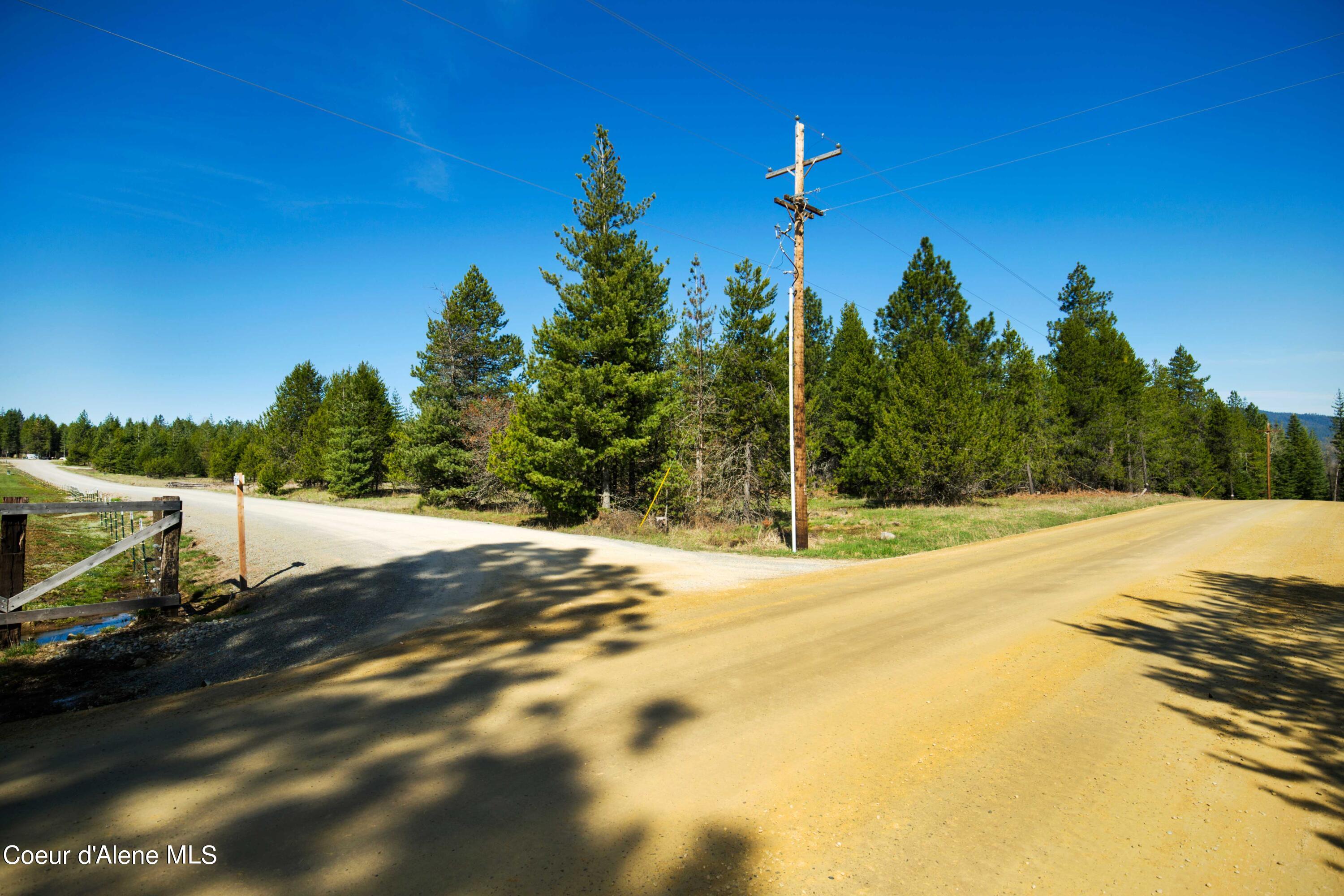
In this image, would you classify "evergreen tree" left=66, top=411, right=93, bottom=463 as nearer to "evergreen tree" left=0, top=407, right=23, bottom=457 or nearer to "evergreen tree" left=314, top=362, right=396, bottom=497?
"evergreen tree" left=0, top=407, right=23, bottom=457

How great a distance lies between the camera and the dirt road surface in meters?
2.66

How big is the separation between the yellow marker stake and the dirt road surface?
11168mm

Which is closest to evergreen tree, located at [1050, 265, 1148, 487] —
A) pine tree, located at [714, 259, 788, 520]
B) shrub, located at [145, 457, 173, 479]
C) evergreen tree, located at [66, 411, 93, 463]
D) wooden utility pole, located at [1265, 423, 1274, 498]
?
wooden utility pole, located at [1265, 423, 1274, 498]

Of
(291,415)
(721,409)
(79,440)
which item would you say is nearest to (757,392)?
(721,409)

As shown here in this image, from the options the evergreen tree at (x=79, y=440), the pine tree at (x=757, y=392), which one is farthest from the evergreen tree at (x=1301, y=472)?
the evergreen tree at (x=79, y=440)

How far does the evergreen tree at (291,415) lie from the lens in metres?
48.9

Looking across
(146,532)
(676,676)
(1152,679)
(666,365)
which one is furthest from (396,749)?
(666,365)

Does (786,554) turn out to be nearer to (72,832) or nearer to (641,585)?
(641,585)

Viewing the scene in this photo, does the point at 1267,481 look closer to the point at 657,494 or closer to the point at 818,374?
the point at 818,374

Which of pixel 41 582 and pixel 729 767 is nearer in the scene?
pixel 729 767

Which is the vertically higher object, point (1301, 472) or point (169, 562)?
point (1301, 472)

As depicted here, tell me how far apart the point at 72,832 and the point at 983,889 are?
446cm

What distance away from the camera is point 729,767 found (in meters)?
3.59

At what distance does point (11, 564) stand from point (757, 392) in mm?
20687
